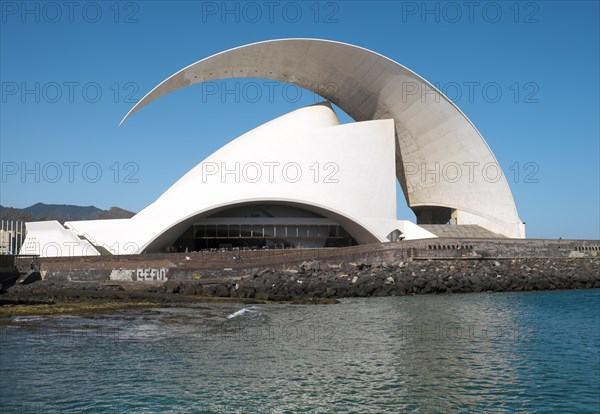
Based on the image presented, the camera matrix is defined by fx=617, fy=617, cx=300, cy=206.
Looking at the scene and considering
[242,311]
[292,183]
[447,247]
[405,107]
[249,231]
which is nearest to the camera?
[242,311]

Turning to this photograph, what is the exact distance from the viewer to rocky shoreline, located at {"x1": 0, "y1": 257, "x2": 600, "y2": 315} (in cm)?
1986

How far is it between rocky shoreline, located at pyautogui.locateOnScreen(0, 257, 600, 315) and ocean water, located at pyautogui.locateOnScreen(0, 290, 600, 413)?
4.24m

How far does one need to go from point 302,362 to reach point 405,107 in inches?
925

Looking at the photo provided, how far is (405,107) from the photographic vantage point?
31.4 meters

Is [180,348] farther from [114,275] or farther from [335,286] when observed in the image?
[114,275]

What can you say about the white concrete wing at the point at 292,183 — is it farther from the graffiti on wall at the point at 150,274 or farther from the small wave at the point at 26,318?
the small wave at the point at 26,318

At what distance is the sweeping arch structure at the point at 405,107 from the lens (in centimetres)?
2931

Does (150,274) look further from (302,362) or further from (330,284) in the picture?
(302,362)

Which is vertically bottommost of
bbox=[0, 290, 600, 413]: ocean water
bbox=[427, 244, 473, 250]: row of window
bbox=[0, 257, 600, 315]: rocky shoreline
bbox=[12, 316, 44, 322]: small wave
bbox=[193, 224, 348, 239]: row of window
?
bbox=[0, 290, 600, 413]: ocean water

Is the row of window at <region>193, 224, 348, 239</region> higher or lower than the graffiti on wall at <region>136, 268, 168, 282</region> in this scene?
higher

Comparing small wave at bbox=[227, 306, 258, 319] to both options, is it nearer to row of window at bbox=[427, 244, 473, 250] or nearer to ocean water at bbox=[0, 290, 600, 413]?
ocean water at bbox=[0, 290, 600, 413]

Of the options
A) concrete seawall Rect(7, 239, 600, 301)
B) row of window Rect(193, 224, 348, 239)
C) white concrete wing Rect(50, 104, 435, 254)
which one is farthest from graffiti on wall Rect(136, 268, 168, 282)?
row of window Rect(193, 224, 348, 239)

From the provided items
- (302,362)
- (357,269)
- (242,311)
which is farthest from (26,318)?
(357,269)

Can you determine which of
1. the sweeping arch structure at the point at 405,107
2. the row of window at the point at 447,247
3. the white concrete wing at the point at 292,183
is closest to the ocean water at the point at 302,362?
the row of window at the point at 447,247
